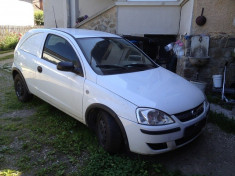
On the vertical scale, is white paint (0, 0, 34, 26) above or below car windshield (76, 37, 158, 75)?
above

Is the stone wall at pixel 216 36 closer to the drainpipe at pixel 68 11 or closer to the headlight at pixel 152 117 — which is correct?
the headlight at pixel 152 117

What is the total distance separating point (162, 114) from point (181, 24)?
5725 millimetres

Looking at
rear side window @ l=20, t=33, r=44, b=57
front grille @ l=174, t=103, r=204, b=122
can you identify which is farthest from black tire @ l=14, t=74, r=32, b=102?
front grille @ l=174, t=103, r=204, b=122

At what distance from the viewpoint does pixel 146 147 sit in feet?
9.00

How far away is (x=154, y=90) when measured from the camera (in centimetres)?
300

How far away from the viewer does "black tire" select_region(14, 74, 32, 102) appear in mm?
4748

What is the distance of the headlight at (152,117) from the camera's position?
8.79 feet

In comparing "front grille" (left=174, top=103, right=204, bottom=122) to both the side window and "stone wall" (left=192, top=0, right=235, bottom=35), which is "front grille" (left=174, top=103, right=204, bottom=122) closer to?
the side window

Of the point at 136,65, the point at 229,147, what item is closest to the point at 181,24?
the point at 136,65

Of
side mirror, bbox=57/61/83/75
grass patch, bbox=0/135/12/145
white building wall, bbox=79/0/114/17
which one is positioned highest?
white building wall, bbox=79/0/114/17

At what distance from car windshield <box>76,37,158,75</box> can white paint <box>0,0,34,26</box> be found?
17.4 m

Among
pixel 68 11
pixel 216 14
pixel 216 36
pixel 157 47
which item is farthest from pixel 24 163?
pixel 68 11

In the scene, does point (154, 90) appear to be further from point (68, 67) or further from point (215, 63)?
point (215, 63)

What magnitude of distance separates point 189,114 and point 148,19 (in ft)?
19.4
